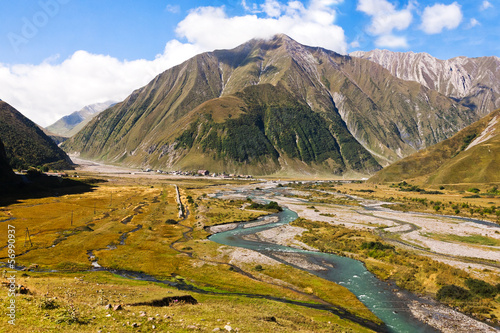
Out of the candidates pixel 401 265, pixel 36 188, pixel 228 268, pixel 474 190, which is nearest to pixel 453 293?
pixel 401 265

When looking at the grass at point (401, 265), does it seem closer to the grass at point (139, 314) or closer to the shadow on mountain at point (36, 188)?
the grass at point (139, 314)

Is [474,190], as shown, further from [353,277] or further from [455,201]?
[353,277]

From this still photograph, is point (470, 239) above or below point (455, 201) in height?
below

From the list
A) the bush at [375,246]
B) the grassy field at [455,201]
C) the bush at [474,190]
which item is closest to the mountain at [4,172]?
the bush at [375,246]

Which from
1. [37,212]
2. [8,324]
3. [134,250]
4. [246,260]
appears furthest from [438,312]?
[37,212]

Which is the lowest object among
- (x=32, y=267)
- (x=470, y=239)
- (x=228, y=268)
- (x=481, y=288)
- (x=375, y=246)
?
(x=470, y=239)

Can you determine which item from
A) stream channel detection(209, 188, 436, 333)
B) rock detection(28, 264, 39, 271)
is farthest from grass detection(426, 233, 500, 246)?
rock detection(28, 264, 39, 271)
